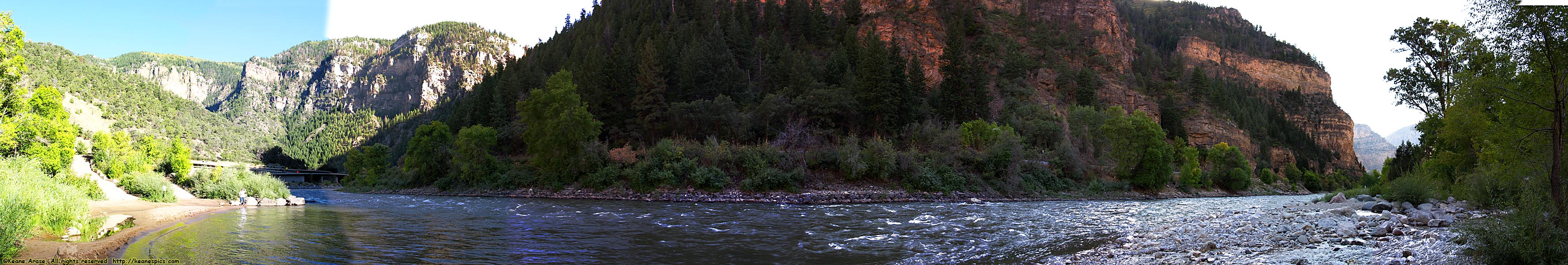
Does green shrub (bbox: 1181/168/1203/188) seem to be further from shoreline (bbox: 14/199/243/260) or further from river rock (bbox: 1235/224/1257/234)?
shoreline (bbox: 14/199/243/260)

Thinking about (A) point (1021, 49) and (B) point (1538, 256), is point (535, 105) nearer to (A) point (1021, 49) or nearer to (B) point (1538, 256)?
(B) point (1538, 256)

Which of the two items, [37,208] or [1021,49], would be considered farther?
[1021,49]

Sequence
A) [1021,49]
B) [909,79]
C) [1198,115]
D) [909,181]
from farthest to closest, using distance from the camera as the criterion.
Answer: [1198,115] → [1021,49] → [909,79] → [909,181]

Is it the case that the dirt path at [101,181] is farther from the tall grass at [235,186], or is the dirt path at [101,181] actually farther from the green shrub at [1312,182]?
the green shrub at [1312,182]

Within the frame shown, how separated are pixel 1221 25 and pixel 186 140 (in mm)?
287052

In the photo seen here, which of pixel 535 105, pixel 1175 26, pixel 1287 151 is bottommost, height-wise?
pixel 1287 151

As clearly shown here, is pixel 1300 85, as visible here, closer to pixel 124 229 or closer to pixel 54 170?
pixel 124 229

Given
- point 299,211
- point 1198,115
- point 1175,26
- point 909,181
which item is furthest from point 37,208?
point 1175,26

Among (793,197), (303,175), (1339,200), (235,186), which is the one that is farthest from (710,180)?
(303,175)

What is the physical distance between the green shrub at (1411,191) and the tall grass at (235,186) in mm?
52473

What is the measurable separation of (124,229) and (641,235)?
42.9 ft

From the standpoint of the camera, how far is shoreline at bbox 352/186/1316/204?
40.8 metres

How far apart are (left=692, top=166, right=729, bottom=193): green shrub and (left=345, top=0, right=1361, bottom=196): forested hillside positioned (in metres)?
0.14

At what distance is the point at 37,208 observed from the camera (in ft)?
41.5
